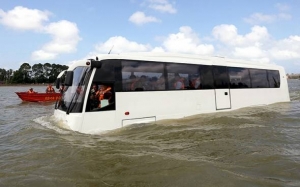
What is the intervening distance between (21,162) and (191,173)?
10.7 feet

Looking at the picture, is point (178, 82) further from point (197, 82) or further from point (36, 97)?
point (36, 97)

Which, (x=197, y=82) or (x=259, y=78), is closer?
(x=197, y=82)

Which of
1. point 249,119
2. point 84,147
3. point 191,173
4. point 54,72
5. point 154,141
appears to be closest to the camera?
point 191,173

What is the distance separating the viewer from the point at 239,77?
37.8 ft

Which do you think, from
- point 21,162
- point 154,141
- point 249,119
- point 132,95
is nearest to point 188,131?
point 154,141

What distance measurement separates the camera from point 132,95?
318 inches

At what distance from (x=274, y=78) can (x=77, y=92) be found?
33.3 feet

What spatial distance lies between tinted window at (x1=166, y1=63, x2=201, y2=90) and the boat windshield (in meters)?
2.72

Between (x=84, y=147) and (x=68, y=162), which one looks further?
(x=84, y=147)

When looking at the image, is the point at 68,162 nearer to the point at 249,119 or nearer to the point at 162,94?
the point at 162,94

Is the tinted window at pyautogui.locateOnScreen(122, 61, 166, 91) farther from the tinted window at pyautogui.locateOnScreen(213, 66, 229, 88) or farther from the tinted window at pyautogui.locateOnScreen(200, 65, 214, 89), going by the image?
the tinted window at pyautogui.locateOnScreen(213, 66, 229, 88)

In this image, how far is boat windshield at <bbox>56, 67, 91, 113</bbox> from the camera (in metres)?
7.36

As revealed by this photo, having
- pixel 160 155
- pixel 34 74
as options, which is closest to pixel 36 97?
pixel 160 155

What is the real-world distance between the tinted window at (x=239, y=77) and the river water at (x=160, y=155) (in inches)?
108
